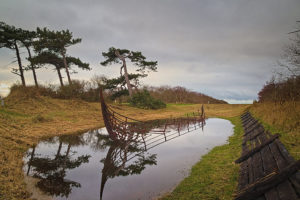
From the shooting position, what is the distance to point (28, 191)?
17.7 feet

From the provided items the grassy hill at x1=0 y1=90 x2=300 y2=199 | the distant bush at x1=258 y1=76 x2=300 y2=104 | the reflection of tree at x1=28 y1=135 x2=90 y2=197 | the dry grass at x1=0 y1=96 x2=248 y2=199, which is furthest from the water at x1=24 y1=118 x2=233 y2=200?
the distant bush at x1=258 y1=76 x2=300 y2=104

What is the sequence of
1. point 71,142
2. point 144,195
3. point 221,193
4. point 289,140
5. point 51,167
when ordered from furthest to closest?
point 71,142 < point 51,167 < point 289,140 < point 144,195 < point 221,193

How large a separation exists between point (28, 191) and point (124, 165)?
357cm

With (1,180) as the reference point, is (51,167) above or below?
below

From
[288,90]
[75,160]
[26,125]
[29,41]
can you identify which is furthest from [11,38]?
[288,90]

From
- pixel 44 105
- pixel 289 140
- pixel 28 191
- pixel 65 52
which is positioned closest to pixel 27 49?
pixel 65 52

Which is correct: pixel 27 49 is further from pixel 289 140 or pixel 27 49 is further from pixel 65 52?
pixel 289 140

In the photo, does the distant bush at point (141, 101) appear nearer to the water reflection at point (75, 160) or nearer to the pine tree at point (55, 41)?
the pine tree at point (55, 41)

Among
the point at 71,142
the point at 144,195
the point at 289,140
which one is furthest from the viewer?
the point at 71,142

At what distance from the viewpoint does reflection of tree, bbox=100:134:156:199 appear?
691 cm

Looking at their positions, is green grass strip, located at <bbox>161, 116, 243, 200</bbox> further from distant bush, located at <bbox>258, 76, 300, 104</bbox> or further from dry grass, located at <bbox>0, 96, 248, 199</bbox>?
distant bush, located at <bbox>258, 76, 300, 104</bbox>

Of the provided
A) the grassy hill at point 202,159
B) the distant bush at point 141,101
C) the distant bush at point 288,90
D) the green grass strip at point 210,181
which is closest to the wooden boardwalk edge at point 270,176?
the green grass strip at point 210,181

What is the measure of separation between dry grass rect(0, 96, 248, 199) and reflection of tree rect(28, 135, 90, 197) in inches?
23.1

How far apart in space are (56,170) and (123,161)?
2.92 meters
